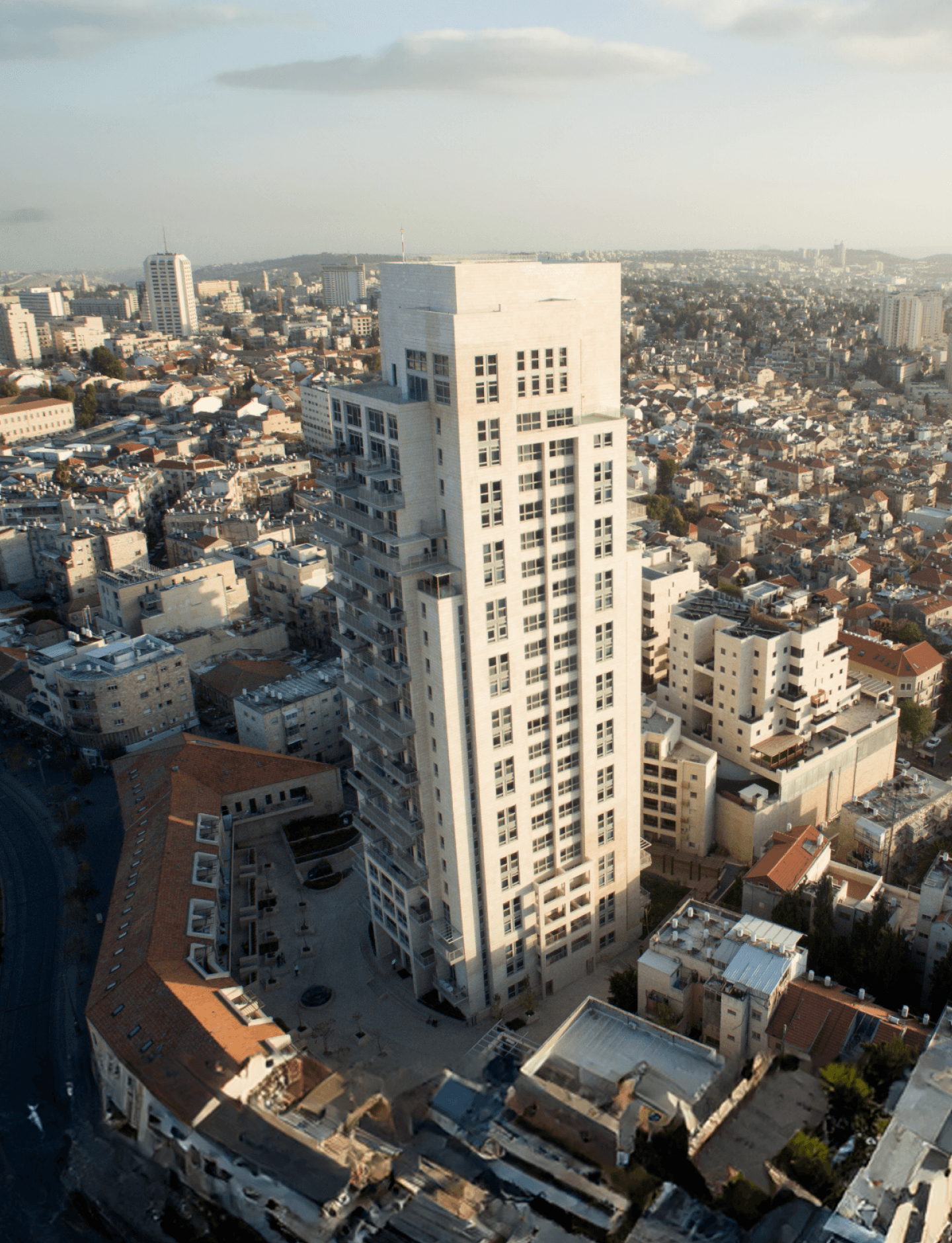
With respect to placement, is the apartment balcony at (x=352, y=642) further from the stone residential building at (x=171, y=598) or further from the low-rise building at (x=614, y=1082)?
the stone residential building at (x=171, y=598)

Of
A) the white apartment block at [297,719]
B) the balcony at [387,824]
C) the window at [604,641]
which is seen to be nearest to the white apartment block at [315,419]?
the white apartment block at [297,719]

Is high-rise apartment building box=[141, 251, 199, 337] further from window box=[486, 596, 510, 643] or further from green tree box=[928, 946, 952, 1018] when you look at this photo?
green tree box=[928, 946, 952, 1018]

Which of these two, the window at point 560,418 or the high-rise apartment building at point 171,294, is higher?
the high-rise apartment building at point 171,294

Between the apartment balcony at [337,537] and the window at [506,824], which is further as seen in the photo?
the window at [506,824]

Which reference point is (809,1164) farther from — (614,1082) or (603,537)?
(603,537)

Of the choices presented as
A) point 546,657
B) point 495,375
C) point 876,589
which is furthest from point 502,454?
point 876,589

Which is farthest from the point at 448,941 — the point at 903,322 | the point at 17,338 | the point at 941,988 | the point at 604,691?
the point at 903,322

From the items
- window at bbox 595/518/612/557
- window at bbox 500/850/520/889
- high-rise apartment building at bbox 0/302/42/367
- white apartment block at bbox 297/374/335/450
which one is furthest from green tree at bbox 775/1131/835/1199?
high-rise apartment building at bbox 0/302/42/367
